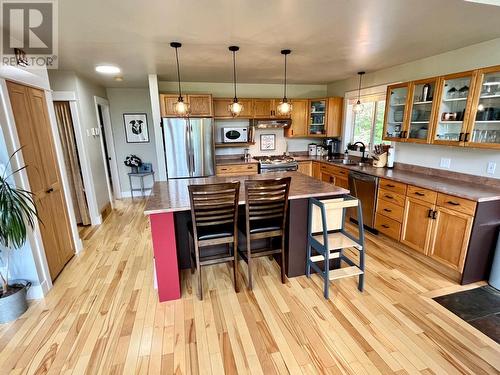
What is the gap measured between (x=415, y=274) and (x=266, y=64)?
3223 mm

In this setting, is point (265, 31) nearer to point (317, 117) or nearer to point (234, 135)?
point (234, 135)

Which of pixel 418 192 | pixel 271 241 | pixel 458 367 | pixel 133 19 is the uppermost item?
pixel 133 19

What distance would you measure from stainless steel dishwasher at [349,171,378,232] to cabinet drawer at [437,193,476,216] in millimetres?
882

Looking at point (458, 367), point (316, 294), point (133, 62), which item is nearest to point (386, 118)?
point (316, 294)

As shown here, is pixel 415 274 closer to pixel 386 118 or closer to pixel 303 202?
pixel 303 202

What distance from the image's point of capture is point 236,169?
4.90 m

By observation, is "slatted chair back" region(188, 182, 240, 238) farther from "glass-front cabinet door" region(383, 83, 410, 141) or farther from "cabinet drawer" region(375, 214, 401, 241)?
"glass-front cabinet door" region(383, 83, 410, 141)

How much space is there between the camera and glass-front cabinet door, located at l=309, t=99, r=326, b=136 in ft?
17.3

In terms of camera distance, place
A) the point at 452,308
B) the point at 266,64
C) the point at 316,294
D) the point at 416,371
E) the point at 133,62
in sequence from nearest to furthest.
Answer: the point at 416,371 → the point at 452,308 → the point at 316,294 → the point at 133,62 → the point at 266,64

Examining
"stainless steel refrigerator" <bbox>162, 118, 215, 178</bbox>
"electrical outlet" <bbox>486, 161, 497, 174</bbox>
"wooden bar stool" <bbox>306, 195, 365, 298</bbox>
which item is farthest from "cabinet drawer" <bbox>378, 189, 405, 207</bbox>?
"stainless steel refrigerator" <bbox>162, 118, 215, 178</bbox>

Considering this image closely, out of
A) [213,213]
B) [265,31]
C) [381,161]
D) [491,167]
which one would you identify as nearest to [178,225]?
[213,213]

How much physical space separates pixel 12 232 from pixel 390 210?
3.90 m

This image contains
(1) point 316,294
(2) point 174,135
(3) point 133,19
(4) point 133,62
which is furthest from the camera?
(2) point 174,135

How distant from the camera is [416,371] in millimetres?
1622
